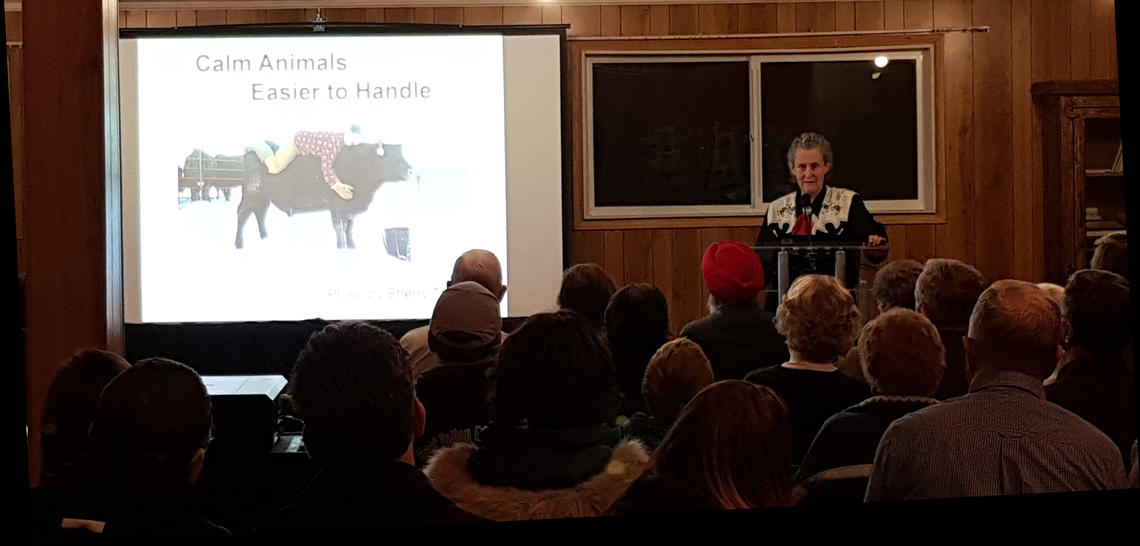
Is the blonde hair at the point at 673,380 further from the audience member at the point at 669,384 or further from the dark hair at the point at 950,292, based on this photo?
the dark hair at the point at 950,292

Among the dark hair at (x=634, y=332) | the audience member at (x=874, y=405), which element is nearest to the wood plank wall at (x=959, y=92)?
the dark hair at (x=634, y=332)

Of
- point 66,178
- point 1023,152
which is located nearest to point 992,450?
point 66,178

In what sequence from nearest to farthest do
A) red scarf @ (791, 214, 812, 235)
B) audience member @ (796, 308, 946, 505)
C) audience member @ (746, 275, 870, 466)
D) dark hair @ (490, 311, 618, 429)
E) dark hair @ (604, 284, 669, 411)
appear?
1. dark hair @ (490, 311, 618, 429)
2. audience member @ (796, 308, 946, 505)
3. audience member @ (746, 275, 870, 466)
4. dark hair @ (604, 284, 669, 411)
5. red scarf @ (791, 214, 812, 235)

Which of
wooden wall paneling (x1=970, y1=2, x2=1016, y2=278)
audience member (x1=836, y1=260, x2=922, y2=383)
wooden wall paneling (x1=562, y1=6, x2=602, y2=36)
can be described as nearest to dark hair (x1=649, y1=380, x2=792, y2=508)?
audience member (x1=836, y1=260, x2=922, y2=383)

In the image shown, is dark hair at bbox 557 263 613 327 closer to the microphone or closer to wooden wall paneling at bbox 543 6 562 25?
the microphone

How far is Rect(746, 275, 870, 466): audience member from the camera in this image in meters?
2.13

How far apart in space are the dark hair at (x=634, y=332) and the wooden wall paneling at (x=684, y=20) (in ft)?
10.9

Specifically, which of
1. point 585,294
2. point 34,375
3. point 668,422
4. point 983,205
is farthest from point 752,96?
point 34,375

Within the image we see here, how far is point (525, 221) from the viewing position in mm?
5254

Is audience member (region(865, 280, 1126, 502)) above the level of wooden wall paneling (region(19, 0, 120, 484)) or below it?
below

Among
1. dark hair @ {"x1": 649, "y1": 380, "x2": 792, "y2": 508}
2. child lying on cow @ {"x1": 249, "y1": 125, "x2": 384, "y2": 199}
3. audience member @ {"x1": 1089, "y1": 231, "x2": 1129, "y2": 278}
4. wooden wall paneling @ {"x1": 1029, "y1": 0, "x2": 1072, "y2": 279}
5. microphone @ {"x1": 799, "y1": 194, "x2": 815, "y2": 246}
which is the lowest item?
dark hair @ {"x1": 649, "y1": 380, "x2": 792, "y2": 508}

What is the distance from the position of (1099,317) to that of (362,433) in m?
1.49

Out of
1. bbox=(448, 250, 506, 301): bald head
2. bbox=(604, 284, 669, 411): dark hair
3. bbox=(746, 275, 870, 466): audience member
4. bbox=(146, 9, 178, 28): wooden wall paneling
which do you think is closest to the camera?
bbox=(746, 275, 870, 466): audience member

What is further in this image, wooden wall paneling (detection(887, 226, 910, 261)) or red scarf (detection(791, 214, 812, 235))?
wooden wall paneling (detection(887, 226, 910, 261))
